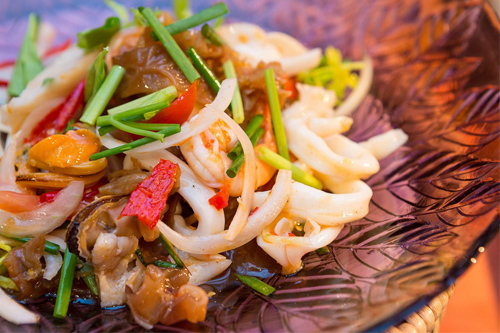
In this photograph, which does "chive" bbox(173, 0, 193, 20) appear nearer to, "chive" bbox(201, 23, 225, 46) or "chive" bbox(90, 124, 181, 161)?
"chive" bbox(201, 23, 225, 46)

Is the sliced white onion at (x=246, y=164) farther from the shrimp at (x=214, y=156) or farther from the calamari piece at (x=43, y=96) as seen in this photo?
the calamari piece at (x=43, y=96)

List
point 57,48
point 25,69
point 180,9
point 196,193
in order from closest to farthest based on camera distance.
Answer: point 196,193, point 25,69, point 180,9, point 57,48

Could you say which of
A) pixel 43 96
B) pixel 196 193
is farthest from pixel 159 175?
pixel 43 96

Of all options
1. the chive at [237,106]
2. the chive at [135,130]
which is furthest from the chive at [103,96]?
the chive at [237,106]

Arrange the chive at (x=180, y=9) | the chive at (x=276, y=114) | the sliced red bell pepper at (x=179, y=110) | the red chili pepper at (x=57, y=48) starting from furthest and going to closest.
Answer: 1. the red chili pepper at (x=57, y=48)
2. the chive at (x=180, y=9)
3. the chive at (x=276, y=114)
4. the sliced red bell pepper at (x=179, y=110)

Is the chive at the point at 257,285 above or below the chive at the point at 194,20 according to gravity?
below

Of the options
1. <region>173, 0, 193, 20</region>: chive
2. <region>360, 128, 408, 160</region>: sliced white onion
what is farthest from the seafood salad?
<region>173, 0, 193, 20</region>: chive

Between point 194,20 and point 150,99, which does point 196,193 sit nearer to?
point 150,99
